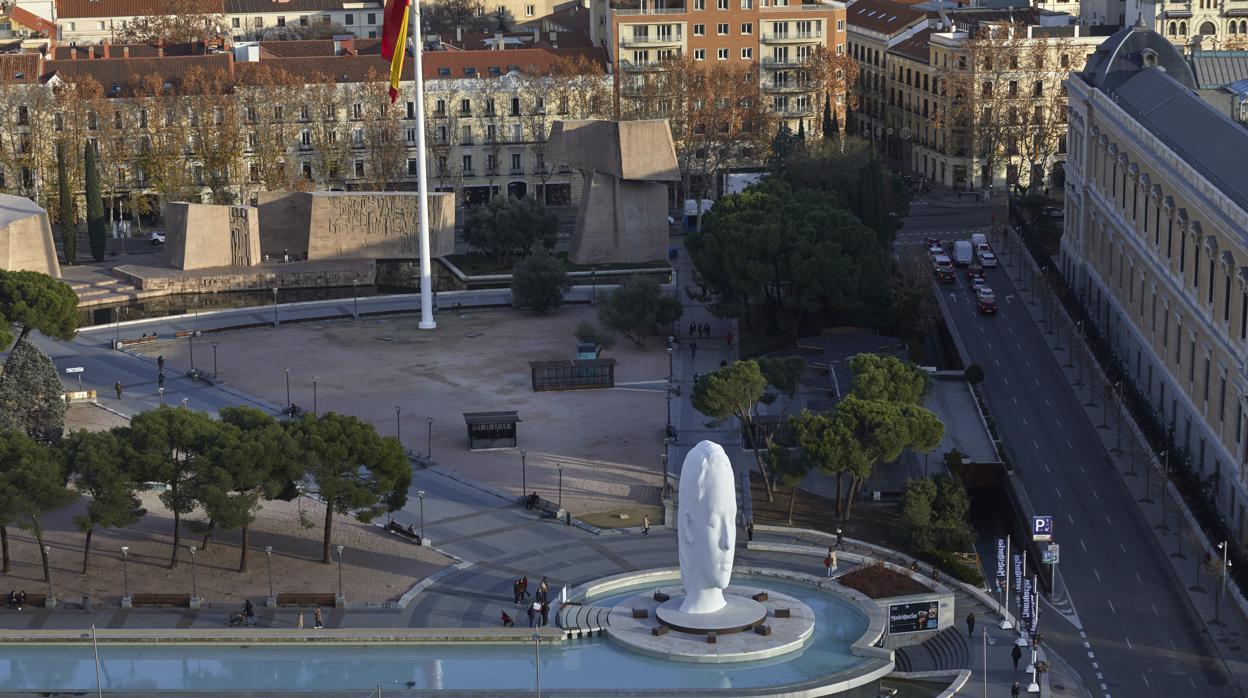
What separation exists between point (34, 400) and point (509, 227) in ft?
166

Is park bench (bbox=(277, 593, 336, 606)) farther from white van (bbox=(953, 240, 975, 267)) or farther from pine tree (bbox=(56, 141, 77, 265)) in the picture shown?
white van (bbox=(953, 240, 975, 267))

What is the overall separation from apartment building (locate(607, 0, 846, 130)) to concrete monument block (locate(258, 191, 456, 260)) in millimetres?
32688


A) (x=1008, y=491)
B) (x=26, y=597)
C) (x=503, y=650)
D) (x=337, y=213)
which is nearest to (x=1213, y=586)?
(x=1008, y=491)

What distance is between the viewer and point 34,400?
339ft

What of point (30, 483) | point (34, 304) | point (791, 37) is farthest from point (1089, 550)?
point (791, 37)

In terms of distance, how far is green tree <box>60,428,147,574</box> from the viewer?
286 ft

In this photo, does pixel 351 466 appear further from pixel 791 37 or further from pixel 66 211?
pixel 791 37

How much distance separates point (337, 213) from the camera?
488 feet

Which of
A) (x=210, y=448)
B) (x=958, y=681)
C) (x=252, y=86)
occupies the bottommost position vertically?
(x=958, y=681)

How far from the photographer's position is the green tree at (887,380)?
100m

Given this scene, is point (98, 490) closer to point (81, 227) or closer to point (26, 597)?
point (26, 597)

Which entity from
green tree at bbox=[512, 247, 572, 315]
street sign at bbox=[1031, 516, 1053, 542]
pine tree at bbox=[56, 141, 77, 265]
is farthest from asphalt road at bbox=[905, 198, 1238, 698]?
pine tree at bbox=[56, 141, 77, 265]

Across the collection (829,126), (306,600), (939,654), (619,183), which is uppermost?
(829,126)

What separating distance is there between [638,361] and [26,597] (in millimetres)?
46258
